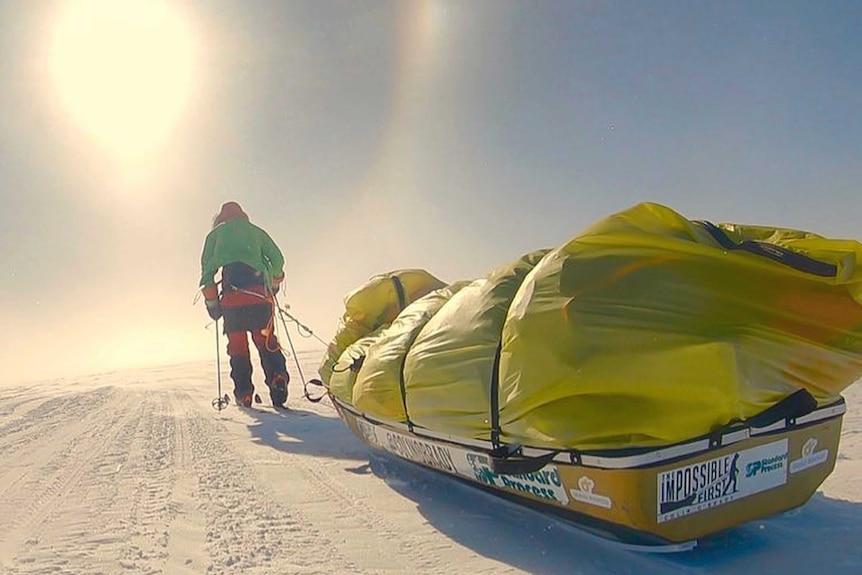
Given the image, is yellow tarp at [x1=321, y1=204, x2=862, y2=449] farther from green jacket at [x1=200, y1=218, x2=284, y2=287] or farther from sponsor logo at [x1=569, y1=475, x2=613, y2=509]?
green jacket at [x1=200, y1=218, x2=284, y2=287]

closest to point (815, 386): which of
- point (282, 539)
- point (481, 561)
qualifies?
point (481, 561)

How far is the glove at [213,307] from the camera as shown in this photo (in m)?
6.91

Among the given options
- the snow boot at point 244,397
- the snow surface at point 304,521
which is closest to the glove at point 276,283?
the snow boot at point 244,397

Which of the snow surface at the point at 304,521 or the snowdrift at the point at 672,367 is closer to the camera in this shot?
the snowdrift at the point at 672,367

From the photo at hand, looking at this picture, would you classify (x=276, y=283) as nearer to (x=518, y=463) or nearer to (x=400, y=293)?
(x=400, y=293)

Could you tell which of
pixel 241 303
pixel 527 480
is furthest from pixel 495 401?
pixel 241 303

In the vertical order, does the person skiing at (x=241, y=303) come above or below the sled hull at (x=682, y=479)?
above

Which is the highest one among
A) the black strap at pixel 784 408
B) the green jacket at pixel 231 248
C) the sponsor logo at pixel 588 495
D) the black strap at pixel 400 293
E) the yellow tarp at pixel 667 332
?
the green jacket at pixel 231 248

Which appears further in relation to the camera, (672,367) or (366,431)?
Answer: (366,431)

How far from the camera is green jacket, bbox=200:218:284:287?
22.7ft

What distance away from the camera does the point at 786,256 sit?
1988 millimetres

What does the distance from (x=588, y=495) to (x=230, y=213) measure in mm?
6041

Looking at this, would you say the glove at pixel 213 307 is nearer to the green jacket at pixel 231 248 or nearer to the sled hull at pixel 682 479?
the green jacket at pixel 231 248

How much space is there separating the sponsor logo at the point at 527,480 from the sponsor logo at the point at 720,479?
369 mm
